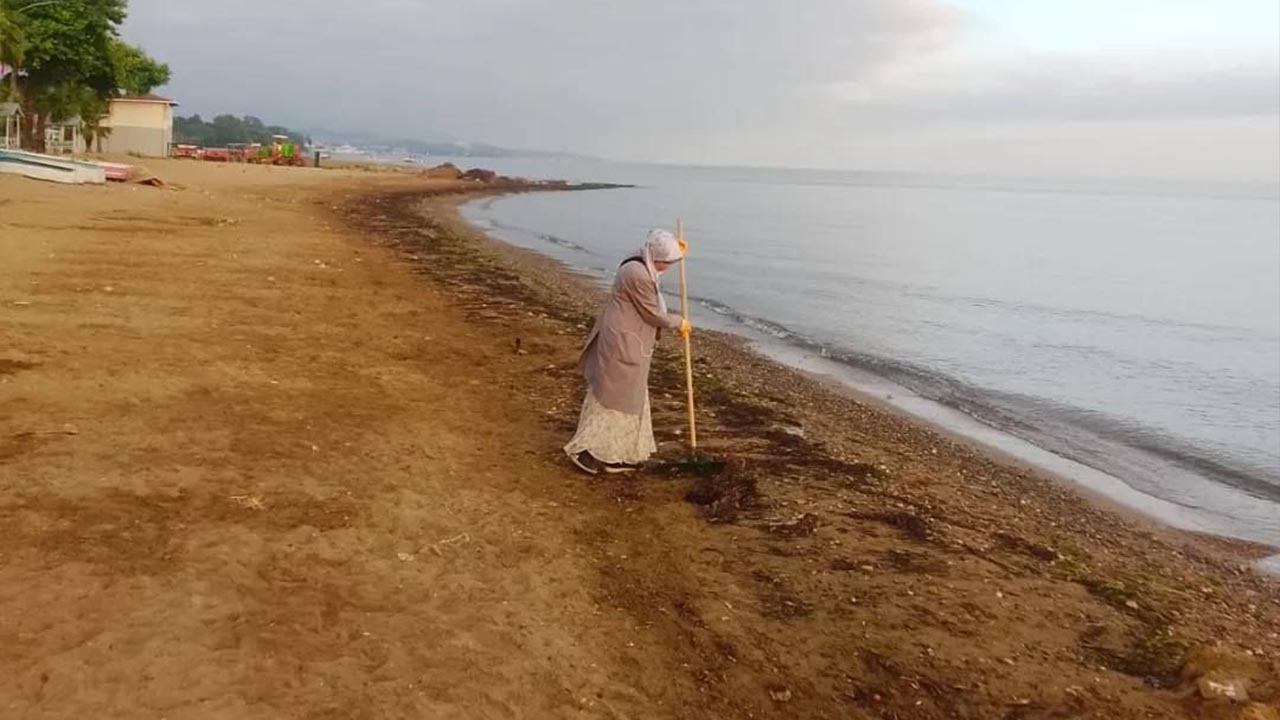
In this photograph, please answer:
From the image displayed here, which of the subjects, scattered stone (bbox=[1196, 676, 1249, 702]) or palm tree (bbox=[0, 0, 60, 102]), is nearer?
scattered stone (bbox=[1196, 676, 1249, 702])

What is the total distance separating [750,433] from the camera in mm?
8859

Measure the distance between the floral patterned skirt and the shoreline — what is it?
4.44m

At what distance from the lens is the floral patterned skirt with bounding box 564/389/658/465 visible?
23.8ft

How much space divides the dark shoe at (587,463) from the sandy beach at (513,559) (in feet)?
→ 0.69

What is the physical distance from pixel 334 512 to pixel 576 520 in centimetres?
143

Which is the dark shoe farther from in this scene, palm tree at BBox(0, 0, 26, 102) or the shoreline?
palm tree at BBox(0, 0, 26, 102)

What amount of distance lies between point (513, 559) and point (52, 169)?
27.7m

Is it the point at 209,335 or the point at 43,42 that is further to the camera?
the point at 43,42

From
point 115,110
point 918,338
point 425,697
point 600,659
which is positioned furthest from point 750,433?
point 115,110

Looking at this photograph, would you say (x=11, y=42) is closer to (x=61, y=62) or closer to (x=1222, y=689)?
(x=61, y=62)

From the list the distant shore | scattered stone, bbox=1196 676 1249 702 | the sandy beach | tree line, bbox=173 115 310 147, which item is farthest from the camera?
tree line, bbox=173 115 310 147

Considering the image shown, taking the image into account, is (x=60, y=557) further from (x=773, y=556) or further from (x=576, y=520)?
(x=773, y=556)

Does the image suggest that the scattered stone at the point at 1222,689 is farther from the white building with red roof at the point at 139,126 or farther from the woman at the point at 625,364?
the white building with red roof at the point at 139,126

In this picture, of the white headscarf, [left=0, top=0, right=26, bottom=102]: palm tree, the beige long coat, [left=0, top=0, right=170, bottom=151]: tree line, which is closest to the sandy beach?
the beige long coat
